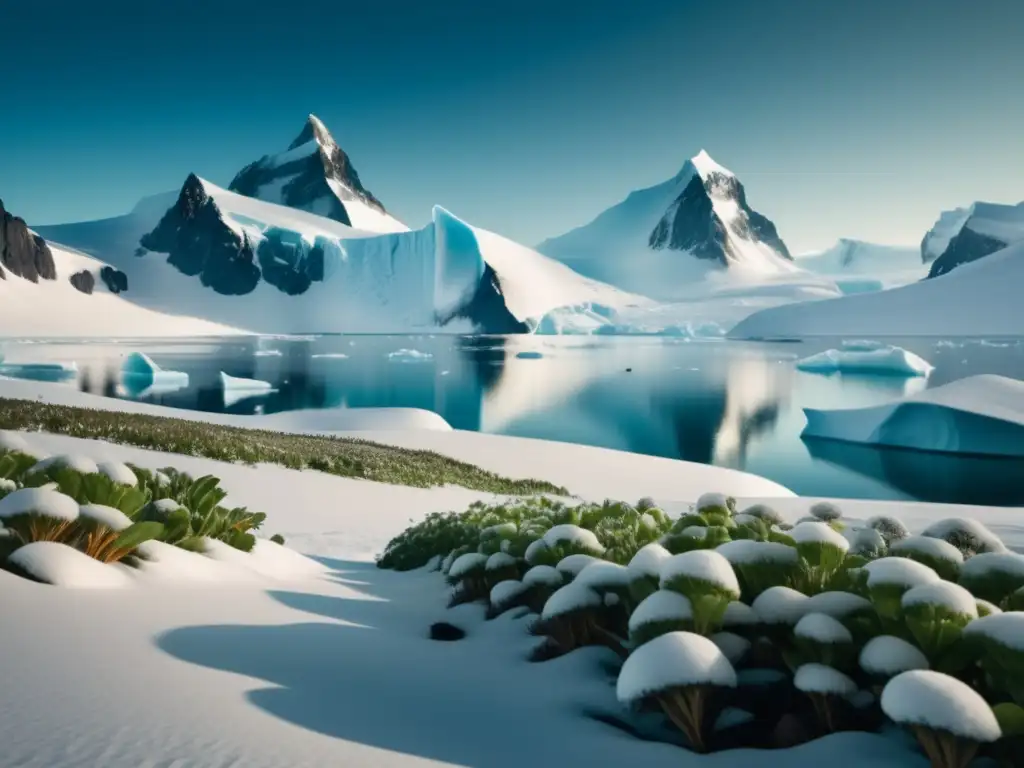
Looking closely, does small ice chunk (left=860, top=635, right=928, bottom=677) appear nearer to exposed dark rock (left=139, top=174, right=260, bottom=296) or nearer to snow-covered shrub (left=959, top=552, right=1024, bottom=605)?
snow-covered shrub (left=959, top=552, right=1024, bottom=605)

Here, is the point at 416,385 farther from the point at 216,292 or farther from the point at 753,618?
the point at 216,292

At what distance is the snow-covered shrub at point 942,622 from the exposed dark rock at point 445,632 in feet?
8.12

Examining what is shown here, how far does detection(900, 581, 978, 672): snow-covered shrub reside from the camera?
2.55 meters

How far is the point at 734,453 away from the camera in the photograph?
3428 centimetres

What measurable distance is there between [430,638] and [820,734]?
2.27 meters

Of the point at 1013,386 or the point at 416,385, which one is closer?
the point at 1013,386

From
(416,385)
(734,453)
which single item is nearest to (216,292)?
(416,385)

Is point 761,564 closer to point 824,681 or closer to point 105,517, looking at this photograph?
point 824,681

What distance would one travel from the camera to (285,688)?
2.83 m

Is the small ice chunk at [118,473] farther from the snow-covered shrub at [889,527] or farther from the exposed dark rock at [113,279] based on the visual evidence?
the exposed dark rock at [113,279]

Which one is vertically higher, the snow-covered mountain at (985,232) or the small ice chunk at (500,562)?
the snow-covered mountain at (985,232)

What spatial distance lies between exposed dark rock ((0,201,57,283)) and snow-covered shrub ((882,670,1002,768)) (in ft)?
560

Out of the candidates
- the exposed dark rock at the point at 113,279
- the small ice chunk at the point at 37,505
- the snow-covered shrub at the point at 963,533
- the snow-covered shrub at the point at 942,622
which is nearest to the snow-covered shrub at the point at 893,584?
the snow-covered shrub at the point at 942,622

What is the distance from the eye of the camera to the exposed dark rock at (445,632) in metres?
4.27
